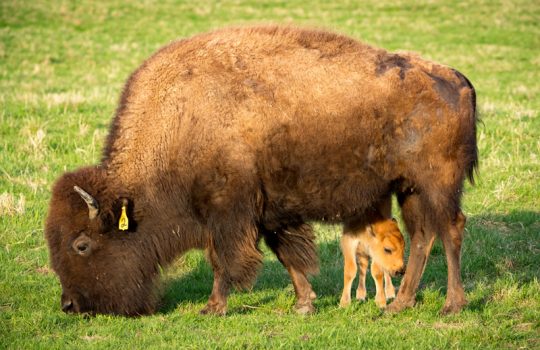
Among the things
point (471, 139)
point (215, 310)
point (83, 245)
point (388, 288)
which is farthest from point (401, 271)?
point (83, 245)

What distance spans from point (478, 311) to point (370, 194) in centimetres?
151

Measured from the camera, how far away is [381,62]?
8.00 m

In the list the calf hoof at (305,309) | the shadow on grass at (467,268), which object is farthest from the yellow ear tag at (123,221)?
the calf hoof at (305,309)

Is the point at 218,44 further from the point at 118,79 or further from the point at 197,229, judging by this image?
the point at 118,79

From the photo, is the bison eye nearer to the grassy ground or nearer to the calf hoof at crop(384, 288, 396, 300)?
the grassy ground

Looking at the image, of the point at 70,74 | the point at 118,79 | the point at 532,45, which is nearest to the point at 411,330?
the point at 118,79

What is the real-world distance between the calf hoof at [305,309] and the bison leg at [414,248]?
29.7 inches

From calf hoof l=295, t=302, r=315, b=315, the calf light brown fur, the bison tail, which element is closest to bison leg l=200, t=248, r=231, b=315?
calf hoof l=295, t=302, r=315, b=315

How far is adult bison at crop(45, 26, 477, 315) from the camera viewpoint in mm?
7648

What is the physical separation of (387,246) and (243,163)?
1.91m

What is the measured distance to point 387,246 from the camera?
848 cm

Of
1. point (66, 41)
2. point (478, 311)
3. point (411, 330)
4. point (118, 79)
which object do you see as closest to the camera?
point (411, 330)

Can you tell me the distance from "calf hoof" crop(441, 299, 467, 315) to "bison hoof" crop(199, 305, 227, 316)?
2.09m

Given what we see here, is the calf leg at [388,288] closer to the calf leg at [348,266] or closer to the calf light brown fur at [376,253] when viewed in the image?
the calf light brown fur at [376,253]
